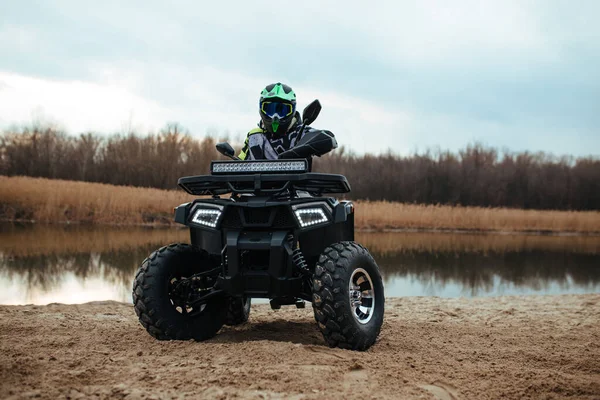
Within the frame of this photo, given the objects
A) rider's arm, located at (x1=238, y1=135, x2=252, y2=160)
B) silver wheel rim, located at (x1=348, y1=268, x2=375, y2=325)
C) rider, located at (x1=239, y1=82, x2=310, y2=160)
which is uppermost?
rider, located at (x1=239, y1=82, x2=310, y2=160)

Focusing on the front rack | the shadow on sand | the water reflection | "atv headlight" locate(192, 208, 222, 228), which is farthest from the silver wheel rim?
the water reflection

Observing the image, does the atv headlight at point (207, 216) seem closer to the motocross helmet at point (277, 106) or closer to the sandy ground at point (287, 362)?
the sandy ground at point (287, 362)

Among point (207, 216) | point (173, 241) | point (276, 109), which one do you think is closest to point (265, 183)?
point (207, 216)

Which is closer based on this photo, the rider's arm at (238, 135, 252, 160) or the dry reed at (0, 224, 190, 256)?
the rider's arm at (238, 135, 252, 160)

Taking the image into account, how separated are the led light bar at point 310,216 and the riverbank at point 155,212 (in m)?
14.2

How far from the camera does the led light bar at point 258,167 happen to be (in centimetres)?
527

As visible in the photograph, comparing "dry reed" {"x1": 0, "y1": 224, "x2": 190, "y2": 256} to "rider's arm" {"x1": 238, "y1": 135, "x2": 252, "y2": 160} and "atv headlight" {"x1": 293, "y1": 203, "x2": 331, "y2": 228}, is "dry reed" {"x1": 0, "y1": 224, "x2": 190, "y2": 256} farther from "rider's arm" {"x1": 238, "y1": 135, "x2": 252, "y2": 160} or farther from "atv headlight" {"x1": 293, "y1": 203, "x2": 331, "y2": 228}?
"atv headlight" {"x1": 293, "y1": 203, "x2": 331, "y2": 228}

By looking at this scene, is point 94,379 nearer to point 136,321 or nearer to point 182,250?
point 182,250

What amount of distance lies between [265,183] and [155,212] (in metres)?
14.2

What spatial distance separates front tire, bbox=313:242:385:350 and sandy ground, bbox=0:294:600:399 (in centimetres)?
16

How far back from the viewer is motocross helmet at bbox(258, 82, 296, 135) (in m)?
6.27

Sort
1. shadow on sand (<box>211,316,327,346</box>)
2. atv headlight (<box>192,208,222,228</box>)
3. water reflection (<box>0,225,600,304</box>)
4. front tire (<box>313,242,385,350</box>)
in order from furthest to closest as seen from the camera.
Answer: water reflection (<box>0,225,600,304</box>), shadow on sand (<box>211,316,327,346</box>), atv headlight (<box>192,208,222,228</box>), front tire (<box>313,242,385,350</box>)

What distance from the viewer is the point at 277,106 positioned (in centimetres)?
629

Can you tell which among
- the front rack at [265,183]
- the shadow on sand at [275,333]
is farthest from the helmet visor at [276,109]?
the shadow on sand at [275,333]
